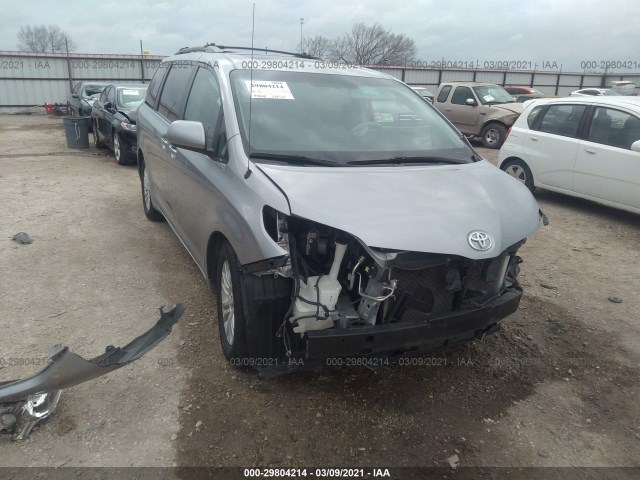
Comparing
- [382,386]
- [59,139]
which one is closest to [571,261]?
[382,386]

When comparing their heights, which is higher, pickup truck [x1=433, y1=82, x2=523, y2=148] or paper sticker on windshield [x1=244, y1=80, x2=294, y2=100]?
paper sticker on windshield [x1=244, y1=80, x2=294, y2=100]

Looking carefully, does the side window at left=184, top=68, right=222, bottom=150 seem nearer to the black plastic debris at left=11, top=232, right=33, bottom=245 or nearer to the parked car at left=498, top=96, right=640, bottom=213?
the black plastic debris at left=11, top=232, right=33, bottom=245

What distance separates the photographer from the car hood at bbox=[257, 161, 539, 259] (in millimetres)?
2445

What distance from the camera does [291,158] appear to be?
296cm

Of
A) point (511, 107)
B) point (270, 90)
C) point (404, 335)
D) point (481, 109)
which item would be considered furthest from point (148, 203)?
point (511, 107)

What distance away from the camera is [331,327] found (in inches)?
102

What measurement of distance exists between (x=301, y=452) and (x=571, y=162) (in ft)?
19.7

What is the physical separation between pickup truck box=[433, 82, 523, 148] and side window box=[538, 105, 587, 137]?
5.62 m

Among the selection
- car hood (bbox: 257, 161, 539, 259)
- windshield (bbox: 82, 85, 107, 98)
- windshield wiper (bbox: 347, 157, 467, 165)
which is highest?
windshield wiper (bbox: 347, 157, 467, 165)

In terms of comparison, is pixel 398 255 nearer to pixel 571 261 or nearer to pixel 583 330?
pixel 583 330

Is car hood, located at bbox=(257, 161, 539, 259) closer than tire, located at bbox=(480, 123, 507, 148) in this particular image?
Yes

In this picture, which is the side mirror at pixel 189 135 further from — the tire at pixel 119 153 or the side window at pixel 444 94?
the side window at pixel 444 94

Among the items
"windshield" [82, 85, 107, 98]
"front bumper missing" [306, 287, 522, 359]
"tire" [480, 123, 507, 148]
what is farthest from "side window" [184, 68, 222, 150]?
"windshield" [82, 85, 107, 98]

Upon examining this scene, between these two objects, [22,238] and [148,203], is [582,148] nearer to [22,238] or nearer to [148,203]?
[148,203]
